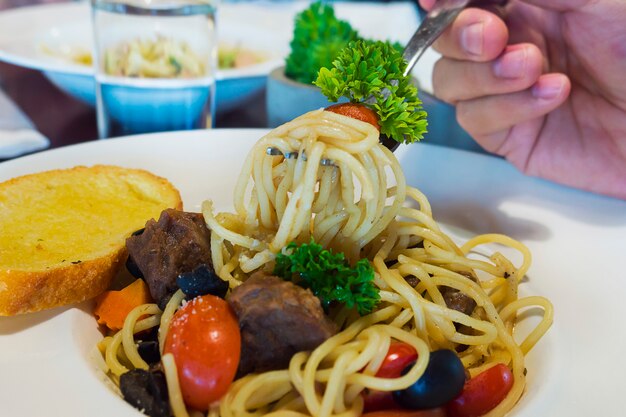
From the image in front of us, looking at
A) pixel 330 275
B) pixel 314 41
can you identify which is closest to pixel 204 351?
pixel 330 275

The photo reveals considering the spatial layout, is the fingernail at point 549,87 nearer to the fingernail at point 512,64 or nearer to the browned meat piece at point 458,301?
the fingernail at point 512,64

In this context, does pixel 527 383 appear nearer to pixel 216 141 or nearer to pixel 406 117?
pixel 406 117

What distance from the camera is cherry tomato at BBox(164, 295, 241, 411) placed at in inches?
79.4

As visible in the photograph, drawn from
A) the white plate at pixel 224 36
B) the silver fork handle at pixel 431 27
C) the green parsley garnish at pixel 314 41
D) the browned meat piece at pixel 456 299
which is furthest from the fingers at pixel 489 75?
the browned meat piece at pixel 456 299

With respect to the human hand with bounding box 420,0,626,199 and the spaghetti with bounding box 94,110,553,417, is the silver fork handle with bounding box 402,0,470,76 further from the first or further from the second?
the spaghetti with bounding box 94,110,553,417

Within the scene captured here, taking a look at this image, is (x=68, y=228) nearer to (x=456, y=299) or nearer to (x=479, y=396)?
(x=456, y=299)

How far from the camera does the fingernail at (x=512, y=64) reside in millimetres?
3105

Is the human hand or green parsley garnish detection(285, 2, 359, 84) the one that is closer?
the human hand

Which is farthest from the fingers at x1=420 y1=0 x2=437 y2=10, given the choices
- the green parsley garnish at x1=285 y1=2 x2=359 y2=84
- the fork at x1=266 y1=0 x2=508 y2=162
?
the green parsley garnish at x1=285 y1=2 x2=359 y2=84

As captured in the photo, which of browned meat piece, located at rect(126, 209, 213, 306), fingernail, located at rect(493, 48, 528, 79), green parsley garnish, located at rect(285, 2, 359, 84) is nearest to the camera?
browned meat piece, located at rect(126, 209, 213, 306)

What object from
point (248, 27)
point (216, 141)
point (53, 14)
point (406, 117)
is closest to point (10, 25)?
point (53, 14)

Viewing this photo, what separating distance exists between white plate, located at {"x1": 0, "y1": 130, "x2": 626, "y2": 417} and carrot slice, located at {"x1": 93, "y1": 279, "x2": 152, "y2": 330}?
0.05 metres

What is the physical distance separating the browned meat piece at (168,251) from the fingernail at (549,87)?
1.78m

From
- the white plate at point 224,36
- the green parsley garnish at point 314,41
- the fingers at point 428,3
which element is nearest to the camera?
the fingers at point 428,3
